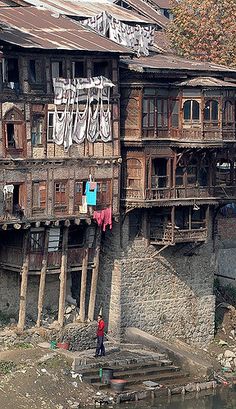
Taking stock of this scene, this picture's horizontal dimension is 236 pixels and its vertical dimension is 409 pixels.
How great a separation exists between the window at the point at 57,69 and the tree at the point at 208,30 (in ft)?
61.5

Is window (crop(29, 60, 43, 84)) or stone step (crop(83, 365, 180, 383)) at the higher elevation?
window (crop(29, 60, 43, 84))

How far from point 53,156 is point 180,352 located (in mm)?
10450

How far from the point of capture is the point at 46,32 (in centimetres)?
5831

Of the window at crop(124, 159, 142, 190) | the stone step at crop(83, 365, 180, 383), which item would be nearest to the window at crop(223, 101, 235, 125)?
the window at crop(124, 159, 142, 190)

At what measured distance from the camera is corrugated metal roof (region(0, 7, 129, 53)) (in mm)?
56031

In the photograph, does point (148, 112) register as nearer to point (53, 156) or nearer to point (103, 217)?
point (103, 217)

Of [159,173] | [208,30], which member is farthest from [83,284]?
[208,30]

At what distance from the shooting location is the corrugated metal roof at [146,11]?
86125 millimetres

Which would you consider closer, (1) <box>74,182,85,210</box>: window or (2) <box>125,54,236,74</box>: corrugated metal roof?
(1) <box>74,182,85,210</box>: window

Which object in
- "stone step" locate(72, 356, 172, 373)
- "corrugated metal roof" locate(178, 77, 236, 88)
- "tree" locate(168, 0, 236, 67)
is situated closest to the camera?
"stone step" locate(72, 356, 172, 373)

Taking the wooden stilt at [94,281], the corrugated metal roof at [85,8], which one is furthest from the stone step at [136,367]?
the corrugated metal roof at [85,8]

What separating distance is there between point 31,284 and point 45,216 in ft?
12.3

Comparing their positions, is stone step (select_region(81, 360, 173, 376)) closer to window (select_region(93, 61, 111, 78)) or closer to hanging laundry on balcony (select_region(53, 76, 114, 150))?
hanging laundry on balcony (select_region(53, 76, 114, 150))

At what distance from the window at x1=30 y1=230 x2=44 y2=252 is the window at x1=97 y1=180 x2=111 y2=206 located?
3015 millimetres
